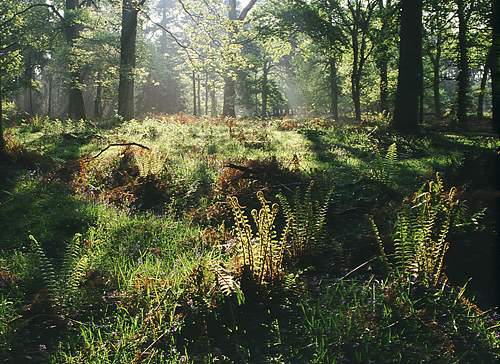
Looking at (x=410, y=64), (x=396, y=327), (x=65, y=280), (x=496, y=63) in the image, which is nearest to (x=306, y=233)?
(x=396, y=327)

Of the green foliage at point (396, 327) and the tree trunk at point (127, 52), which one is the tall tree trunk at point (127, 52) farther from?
the green foliage at point (396, 327)

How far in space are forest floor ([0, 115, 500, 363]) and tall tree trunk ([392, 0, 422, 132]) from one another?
581 centimetres

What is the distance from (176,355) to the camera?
9.91ft

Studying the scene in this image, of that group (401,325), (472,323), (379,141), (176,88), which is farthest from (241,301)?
(176,88)

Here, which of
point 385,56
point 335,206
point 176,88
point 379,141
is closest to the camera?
point 335,206

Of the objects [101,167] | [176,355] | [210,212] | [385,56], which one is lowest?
[176,355]

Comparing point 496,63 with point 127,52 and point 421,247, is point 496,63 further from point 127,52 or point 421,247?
point 127,52

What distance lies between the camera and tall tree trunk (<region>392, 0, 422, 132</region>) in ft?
42.7

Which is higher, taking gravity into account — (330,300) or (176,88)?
(176,88)

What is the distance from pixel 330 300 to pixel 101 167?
22.0 feet

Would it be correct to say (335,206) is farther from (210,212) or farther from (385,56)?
(385,56)

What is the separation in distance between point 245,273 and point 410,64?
37.7 feet

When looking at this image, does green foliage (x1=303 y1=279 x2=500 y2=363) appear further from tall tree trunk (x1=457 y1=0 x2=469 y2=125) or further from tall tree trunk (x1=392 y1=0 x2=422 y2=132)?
tall tree trunk (x1=457 y1=0 x2=469 y2=125)

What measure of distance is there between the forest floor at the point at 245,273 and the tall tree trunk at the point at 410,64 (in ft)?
19.1
